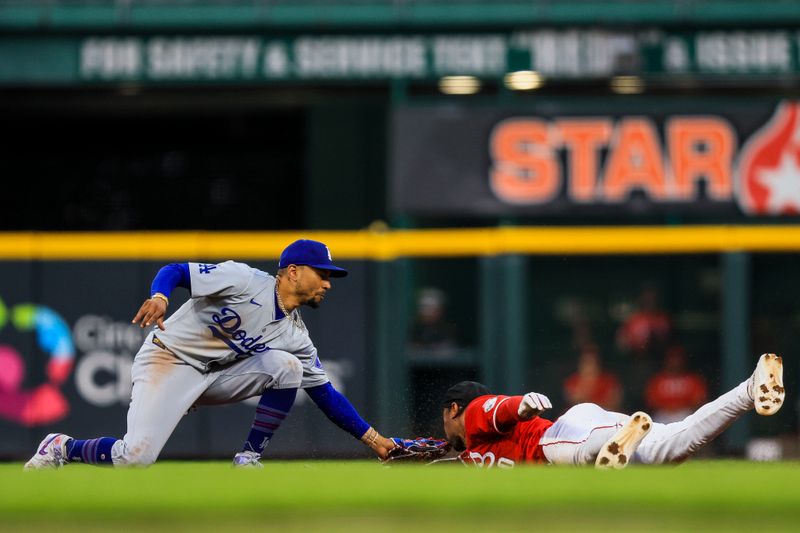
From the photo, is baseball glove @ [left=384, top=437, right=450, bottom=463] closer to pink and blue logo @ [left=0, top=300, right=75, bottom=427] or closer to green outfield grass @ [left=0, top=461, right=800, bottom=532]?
green outfield grass @ [left=0, top=461, right=800, bottom=532]

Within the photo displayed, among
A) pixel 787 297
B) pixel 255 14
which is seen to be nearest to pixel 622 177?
pixel 787 297

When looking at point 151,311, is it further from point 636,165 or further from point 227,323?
point 636,165

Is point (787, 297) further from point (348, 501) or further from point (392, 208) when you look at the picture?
point (348, 501)

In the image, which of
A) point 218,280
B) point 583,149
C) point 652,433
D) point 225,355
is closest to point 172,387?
point 225,355

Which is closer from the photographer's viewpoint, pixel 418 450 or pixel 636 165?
pixel 418 450

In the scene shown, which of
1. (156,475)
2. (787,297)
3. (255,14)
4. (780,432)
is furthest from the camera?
(255,14)

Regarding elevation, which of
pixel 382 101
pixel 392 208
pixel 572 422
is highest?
pixel 382 101

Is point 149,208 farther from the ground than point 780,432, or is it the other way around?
point 149,208
